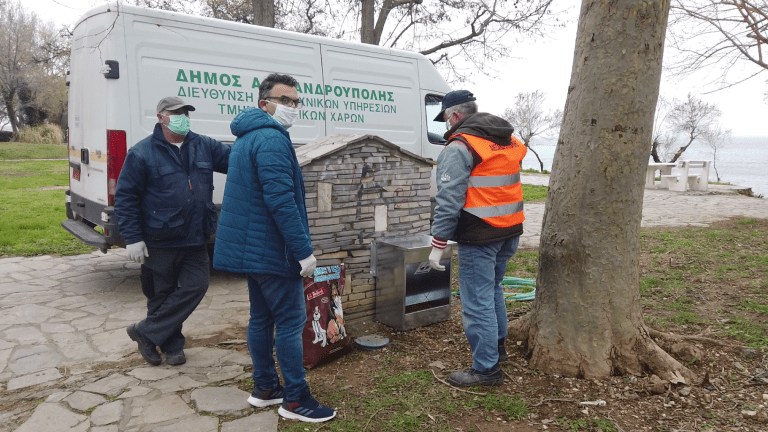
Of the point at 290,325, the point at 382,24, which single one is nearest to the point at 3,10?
the point at 382,24

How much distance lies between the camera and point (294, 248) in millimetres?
2934

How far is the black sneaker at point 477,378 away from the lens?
3.46m

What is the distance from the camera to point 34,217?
32.0 ft

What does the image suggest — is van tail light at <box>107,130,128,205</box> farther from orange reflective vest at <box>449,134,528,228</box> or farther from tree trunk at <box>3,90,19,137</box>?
tree trunk at <box>3,90,19,137</box>

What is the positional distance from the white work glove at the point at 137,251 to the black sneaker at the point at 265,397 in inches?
48.4

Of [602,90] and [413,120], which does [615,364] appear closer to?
Answer: [602,90]

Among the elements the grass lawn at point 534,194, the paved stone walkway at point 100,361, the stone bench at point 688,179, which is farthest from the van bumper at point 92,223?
the stone bench at point 688,179

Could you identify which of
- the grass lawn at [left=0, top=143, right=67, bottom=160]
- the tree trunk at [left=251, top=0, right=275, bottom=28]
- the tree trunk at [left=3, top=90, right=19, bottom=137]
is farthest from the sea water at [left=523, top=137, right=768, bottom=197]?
the tree trunk at [left=3, top=90, right=19, bottom=137]

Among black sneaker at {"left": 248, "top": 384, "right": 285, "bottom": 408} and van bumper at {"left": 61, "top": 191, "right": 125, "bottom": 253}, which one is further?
van bumper at {"left": 61, "top": 191, "right": 125, "bottom": 253}

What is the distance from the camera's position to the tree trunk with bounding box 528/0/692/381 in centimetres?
336

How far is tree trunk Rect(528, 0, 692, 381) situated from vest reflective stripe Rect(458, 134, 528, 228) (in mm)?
432

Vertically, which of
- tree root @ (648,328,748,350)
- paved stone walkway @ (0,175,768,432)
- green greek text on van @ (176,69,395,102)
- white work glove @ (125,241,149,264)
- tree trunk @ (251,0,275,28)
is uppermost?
tree trunk @ (251,0,275,28)

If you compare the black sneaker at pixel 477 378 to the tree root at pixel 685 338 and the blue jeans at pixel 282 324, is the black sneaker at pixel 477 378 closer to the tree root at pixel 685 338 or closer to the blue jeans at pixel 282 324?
the blue jeans at pixel 282 324

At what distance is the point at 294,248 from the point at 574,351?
191 centimetres
